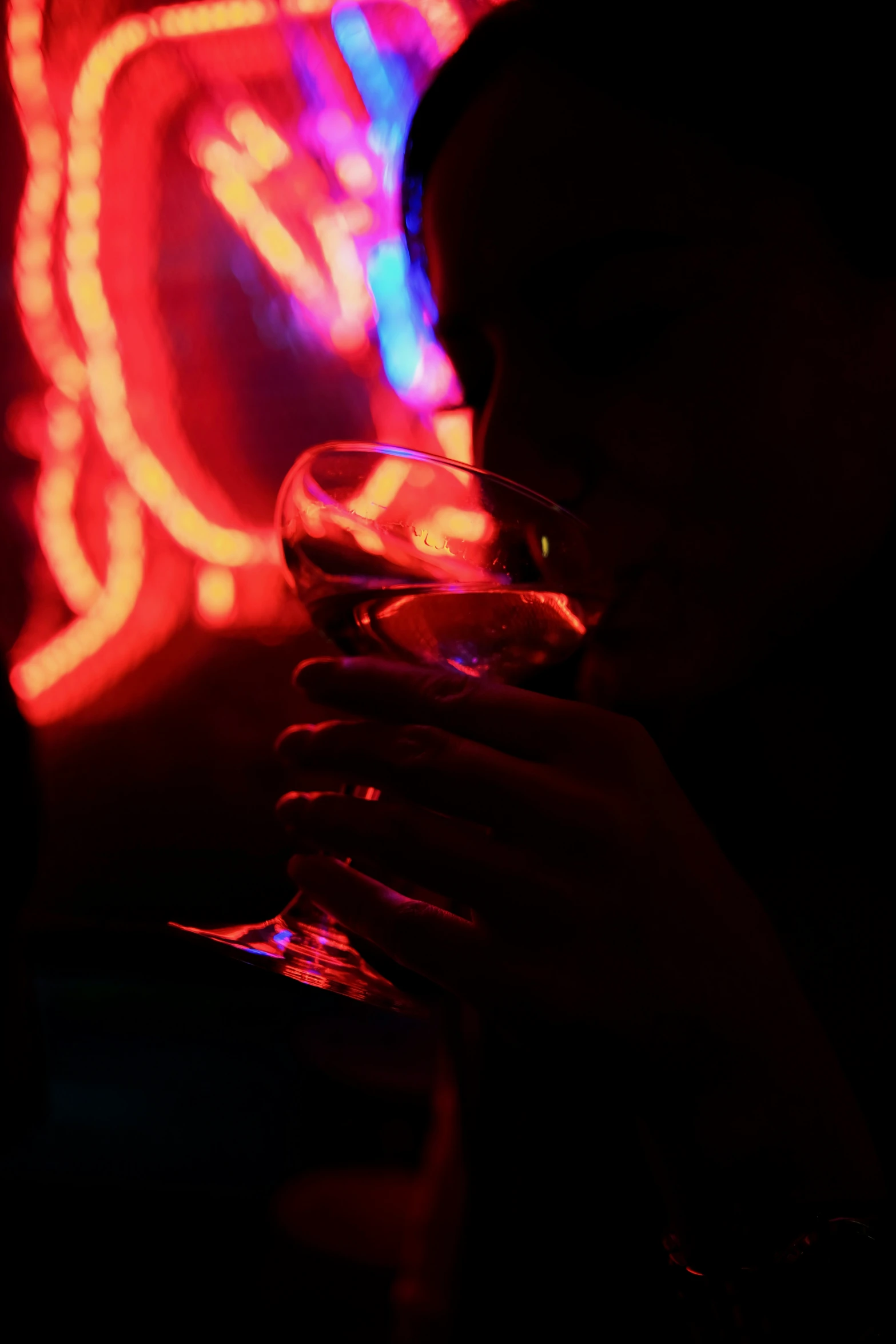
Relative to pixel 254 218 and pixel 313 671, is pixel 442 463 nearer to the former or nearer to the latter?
pixel 313 671

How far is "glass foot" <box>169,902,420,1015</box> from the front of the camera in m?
0.62

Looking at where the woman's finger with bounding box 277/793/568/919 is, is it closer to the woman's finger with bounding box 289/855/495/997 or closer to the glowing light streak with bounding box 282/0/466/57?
the woman's finger with bounding box 289/855/495/997

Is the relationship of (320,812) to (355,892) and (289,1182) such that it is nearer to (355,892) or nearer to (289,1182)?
(355,892)

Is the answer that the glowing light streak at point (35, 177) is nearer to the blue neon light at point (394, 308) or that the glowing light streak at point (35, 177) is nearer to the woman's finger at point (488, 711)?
the blue neon light at point (394, 308)

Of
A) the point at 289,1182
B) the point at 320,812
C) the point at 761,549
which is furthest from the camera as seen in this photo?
the point at 289,1182

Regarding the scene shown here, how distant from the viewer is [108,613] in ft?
7.04

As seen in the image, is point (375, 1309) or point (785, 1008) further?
point (375, 1309)

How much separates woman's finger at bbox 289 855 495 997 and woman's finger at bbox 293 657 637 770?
0.13 meters

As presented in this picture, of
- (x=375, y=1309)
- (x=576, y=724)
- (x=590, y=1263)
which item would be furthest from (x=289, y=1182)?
(x=576, y=724)

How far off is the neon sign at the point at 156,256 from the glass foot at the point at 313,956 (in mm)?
1204

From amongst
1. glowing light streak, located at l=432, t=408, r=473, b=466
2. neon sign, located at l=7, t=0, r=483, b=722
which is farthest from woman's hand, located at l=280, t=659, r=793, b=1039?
glowing light streak, located at l=432, t=408, r=473, b=466

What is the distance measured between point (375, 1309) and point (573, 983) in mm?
961

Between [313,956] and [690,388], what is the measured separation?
23.3 inches

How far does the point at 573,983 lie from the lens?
1.69ft
